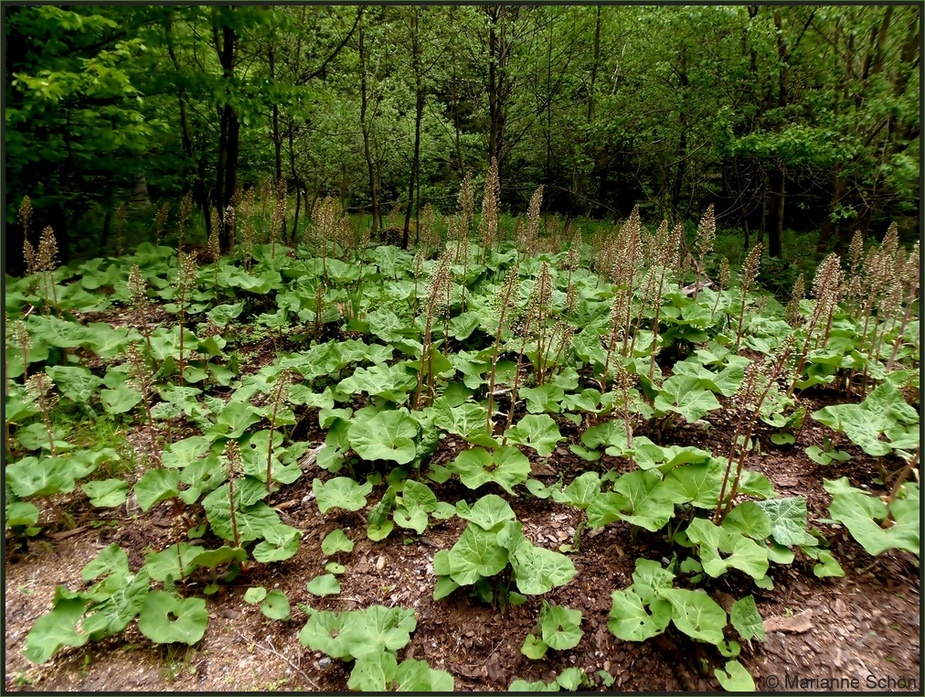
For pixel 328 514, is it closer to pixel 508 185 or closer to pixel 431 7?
pixel 431 7

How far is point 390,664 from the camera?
1.98 metres

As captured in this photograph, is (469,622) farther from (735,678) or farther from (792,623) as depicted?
(792,623)

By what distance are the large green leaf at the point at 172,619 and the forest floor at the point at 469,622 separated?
0.37 ft

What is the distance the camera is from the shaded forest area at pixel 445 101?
581 cm

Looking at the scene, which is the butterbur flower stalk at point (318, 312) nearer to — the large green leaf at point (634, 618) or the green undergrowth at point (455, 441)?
the green undergrowth at point (455, 441)

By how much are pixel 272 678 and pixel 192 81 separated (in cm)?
631

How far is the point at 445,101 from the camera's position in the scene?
10.8 m

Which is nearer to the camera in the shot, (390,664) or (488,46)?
(390,664)

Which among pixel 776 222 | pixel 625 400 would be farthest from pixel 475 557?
pixel 776 222

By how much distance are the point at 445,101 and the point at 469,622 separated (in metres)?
10.8

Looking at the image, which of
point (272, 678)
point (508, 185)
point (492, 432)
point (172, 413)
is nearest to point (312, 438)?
point (172, 413)

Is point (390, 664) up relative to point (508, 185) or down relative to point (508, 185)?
down

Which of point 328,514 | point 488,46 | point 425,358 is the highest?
point 488,46

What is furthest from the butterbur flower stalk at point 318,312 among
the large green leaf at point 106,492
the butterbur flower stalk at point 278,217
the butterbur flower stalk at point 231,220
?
the large green leaf at point 106,492
